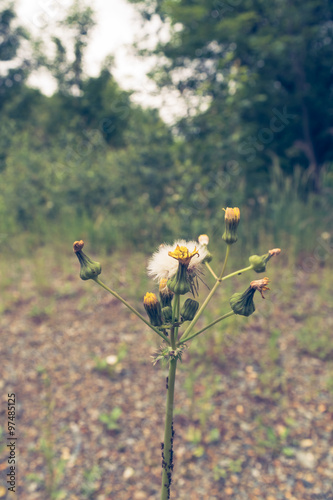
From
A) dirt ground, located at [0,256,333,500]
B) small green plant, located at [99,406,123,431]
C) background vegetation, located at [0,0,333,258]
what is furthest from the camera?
background vegetation, located at [0,0,333,258]

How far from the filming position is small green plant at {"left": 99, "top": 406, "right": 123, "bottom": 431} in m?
2.71

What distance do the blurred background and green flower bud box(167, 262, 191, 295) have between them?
186 centimetres

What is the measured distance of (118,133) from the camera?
43.8ft

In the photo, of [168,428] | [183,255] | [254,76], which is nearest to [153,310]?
[183,255]

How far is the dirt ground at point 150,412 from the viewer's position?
239 cm

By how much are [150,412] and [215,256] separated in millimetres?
1972

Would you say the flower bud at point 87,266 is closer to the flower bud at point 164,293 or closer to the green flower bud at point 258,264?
the flower bud at point 164,293

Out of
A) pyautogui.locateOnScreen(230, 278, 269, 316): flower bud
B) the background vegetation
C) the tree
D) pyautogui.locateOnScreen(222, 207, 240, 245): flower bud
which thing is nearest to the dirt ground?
the background vegetation

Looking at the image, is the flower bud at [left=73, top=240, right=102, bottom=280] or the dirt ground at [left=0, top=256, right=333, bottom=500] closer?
the flower bud at [left=73, top=240, right=102, bottom=280]

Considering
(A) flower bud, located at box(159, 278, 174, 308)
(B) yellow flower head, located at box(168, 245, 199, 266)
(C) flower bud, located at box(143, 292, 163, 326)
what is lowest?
(C) flower bud, located at box(143, 292, 163, 326)

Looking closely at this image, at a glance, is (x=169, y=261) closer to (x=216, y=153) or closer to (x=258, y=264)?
(x=258, y=264)

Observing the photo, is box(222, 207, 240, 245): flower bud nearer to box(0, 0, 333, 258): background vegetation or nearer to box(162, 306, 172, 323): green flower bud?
box(162, 306, 172, 323): green flower bud

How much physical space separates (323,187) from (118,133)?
9315mm

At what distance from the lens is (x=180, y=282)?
908 mm
